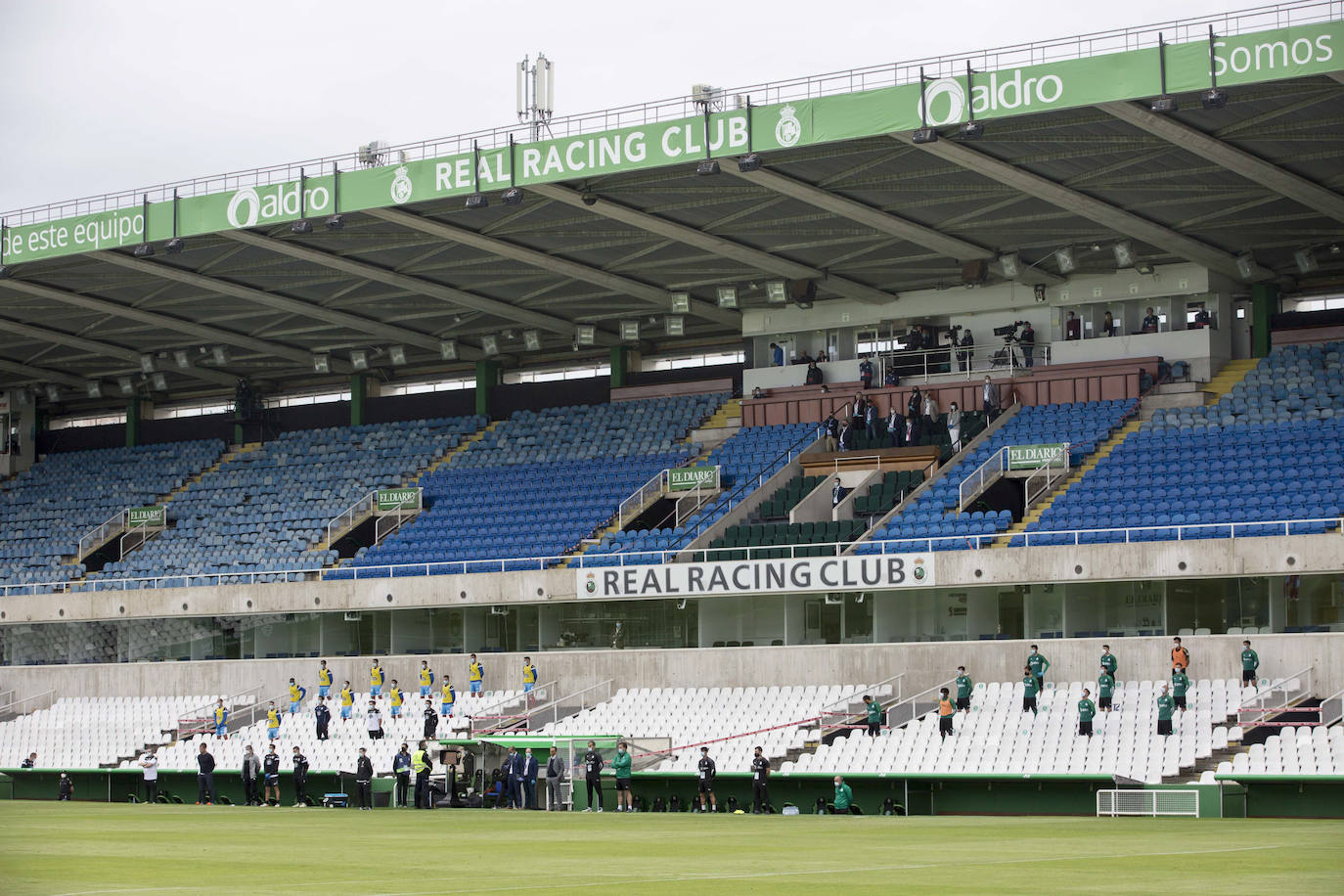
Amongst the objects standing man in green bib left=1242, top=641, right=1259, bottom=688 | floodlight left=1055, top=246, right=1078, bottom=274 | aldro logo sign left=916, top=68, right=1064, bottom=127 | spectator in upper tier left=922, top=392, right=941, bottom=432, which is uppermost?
aldro logo sign left=916, top=68, right=1064, bottom=127

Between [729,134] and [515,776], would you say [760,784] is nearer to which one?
[515,776]

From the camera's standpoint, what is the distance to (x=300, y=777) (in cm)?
3359

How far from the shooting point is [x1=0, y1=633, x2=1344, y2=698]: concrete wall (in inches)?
1249

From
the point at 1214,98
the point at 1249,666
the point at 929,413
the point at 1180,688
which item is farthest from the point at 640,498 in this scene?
the point at 1214,98

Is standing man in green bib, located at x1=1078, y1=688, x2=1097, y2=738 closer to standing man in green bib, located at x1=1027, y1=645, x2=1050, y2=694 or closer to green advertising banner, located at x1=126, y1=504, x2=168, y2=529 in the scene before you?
standing man in green bib, located at x1=1027, y1=645, x2=1050, y2=694

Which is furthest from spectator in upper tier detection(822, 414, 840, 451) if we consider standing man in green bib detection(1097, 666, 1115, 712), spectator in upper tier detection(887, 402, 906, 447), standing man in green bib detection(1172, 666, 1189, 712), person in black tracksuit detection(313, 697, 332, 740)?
standing man in green bib detection(1172, 666, 1189, 712)

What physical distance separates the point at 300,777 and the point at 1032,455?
1746cm

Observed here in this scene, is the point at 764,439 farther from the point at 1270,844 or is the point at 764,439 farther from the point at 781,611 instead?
the point at 1270,844

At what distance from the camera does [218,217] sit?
40.5 m

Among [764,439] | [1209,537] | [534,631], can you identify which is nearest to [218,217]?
[534,631]

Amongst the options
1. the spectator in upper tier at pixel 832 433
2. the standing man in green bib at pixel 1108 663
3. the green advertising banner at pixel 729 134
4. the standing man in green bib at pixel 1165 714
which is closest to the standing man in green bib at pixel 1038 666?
the standing man in green bib at pixel 1108 663

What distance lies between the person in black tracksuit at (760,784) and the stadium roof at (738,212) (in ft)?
40.3

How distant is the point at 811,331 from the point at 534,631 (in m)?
12.9

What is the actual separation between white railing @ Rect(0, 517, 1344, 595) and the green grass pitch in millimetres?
10125
